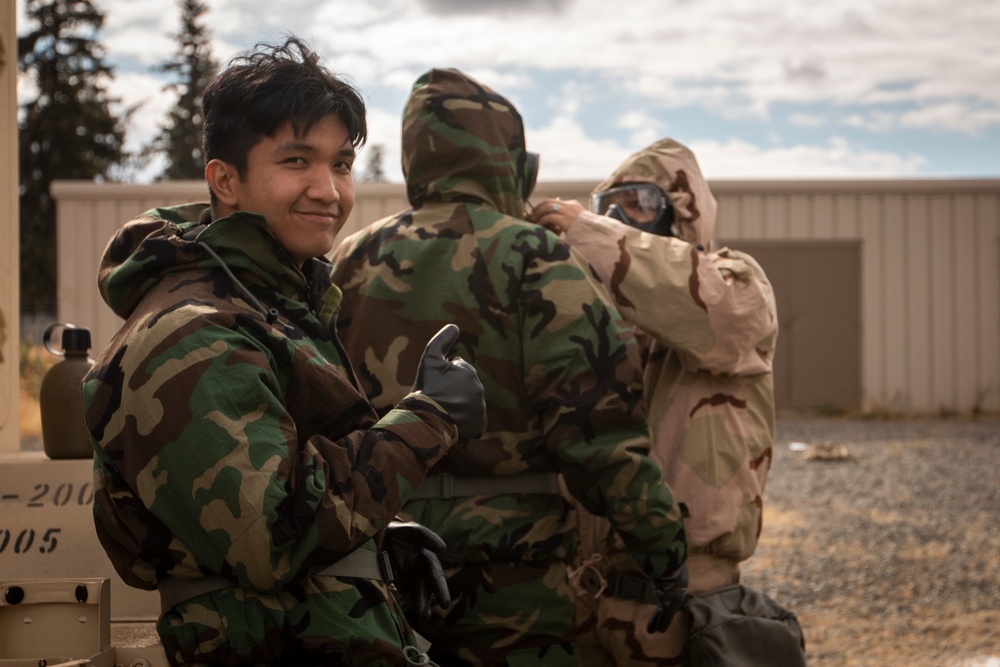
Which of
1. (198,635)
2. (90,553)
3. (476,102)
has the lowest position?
(90,553)

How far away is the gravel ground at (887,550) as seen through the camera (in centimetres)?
513

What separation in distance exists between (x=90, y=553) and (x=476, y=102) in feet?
4.98

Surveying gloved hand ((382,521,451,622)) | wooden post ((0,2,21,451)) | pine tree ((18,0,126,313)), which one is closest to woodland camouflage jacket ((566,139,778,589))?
gloved hand ((382,521,451,622))

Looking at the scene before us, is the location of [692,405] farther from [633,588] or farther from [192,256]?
[192,256]

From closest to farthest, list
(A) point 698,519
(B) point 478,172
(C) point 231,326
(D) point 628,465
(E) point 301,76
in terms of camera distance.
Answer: (C) point 231,326 < (E) point 301,76 < (D) point 628,465 < (B) point 478,172 < (A) point 698,519

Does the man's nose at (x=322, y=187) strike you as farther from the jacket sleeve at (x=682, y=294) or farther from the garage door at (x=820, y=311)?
the garage door at (x=820, y=311)

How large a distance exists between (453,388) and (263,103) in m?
0.56

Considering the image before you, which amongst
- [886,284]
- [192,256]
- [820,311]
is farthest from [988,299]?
[192,256]

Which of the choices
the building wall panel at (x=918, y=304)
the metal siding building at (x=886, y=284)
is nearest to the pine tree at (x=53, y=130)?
the metal siding building at (x=886, y=284)

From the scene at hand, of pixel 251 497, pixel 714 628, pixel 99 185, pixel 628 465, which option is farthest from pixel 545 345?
pixel 99 185

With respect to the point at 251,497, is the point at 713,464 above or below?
below

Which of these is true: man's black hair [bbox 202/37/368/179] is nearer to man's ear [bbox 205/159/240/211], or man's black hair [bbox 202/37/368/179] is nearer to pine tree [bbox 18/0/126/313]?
man's ear [bbox 205/159/240/211]

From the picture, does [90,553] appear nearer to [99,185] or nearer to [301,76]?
[301,76]

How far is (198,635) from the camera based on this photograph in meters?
1.58
